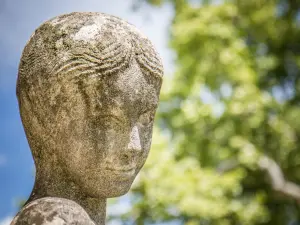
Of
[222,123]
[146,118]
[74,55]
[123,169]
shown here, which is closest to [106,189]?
[123,169]

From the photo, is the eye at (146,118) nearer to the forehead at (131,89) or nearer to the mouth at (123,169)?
the forehead at (131,89)

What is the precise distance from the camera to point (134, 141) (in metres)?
2.37

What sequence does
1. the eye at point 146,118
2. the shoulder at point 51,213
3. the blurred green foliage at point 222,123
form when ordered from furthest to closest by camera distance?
the blurred green foliage at point 222,123 → the eye at point 146,118 → the shoulder at point 51,213

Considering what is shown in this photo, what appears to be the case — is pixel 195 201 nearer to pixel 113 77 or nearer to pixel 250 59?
pixel 250 59

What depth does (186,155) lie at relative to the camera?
9.15m

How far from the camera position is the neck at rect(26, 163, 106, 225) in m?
2.32

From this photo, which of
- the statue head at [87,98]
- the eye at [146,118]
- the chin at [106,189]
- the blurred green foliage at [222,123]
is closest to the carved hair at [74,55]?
the statue head at [87,98]

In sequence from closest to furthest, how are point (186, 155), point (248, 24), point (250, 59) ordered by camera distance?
point (186, 155) < point (250, 59) < point (248, 24)

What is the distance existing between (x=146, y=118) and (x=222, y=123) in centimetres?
725

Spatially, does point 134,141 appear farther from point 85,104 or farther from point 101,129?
point 85,104

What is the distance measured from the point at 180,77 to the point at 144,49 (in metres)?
7.15

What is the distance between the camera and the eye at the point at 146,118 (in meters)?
2.42

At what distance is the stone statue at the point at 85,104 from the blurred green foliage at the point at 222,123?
5182mm

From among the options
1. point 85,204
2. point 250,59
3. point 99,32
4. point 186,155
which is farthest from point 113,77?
point 250,59
